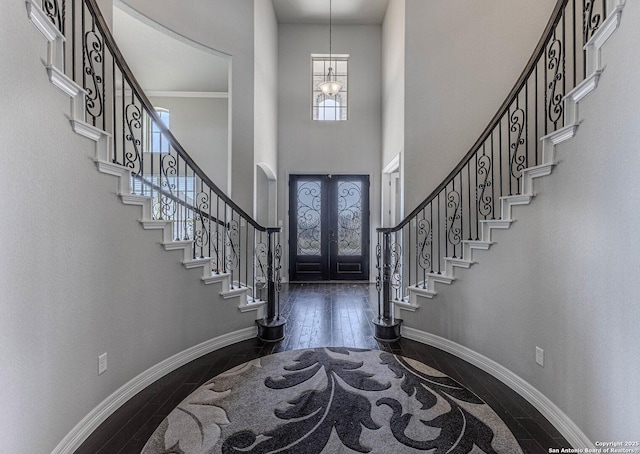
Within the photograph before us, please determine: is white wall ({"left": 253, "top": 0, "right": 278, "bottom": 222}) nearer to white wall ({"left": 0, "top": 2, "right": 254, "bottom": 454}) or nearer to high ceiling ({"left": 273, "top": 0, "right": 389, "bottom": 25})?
high ceiling ({"left": 273, "top": 0, "right": 389, "bottom": 25})

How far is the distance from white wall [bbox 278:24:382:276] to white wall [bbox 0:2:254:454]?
14.2 ft

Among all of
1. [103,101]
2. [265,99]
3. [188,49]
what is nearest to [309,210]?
[265,99]

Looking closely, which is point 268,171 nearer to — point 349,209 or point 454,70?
point 349,209

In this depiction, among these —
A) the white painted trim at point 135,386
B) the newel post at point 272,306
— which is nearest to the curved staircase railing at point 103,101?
the newel post at point 272,306

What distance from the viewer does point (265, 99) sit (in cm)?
520

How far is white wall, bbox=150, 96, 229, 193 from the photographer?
21.5 ft

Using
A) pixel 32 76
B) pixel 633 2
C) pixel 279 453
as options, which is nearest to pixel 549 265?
pixel 633 2

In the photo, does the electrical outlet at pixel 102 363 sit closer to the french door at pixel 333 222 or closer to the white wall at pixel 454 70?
the white wall at pixel 454 70

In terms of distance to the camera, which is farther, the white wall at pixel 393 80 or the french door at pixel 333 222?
the french door at pixel 333 222

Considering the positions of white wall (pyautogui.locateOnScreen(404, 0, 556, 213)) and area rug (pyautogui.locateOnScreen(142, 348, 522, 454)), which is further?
white wall (pyautogui.locateOnScreen(404, 0, 556, 213))

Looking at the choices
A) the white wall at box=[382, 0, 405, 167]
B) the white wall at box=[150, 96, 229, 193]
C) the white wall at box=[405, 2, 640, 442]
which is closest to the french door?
the white wall at box=[382, 0, 405, 167]

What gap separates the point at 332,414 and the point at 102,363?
151 cm

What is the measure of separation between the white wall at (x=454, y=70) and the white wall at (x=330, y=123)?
2074 millimetres

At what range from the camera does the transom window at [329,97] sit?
652cm
